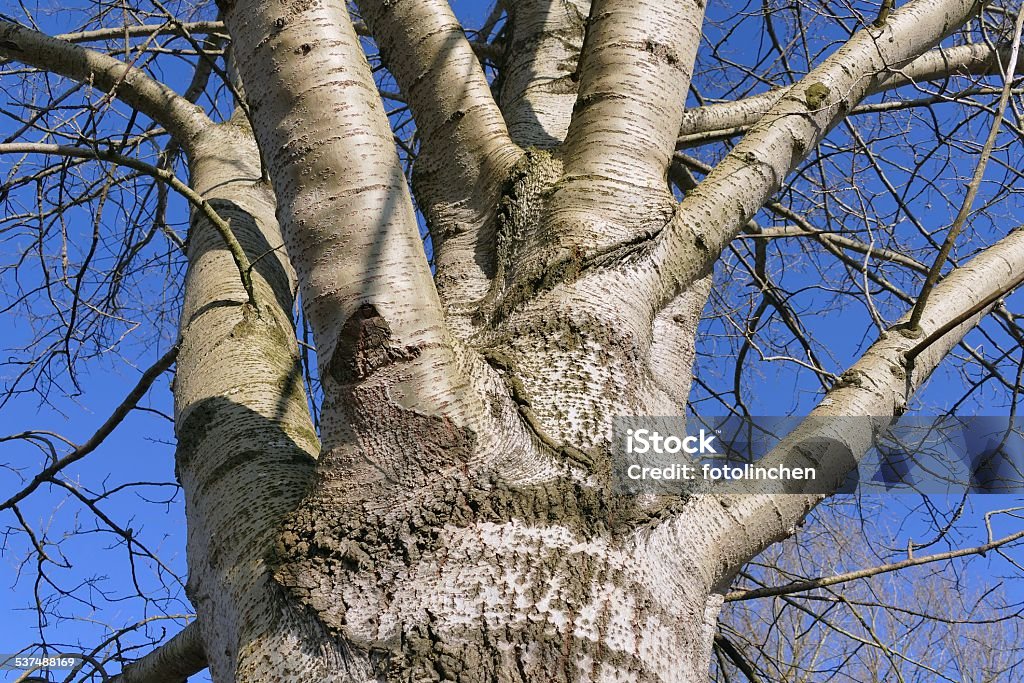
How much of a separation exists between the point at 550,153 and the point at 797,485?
783mm

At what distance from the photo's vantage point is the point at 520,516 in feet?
3.52

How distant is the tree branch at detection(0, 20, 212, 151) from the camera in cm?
240

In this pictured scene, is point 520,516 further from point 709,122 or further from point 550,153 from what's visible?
point 709,122

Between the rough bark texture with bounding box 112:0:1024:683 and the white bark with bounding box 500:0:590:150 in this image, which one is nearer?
the rough bark texture with bounding box 112:0:1024:683

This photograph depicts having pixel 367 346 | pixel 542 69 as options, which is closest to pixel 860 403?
pixel 367 346

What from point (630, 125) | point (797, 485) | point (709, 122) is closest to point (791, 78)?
point (709, 122)

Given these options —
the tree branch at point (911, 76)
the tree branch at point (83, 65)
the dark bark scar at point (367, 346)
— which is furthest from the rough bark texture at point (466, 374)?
the tree branch at point (83, 65)

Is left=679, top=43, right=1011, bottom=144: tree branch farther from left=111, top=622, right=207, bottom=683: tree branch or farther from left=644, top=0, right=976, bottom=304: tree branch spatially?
left=111, top=622, right=207, bottom=683: tree branch

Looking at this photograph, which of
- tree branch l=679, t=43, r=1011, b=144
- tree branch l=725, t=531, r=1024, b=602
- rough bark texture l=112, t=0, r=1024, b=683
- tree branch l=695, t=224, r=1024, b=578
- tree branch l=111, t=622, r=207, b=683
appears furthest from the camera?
tree branch l=679, t=43, r=1011, b=144

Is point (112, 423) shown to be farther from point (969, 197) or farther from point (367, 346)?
point (969, 197)

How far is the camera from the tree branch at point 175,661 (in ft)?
4.64

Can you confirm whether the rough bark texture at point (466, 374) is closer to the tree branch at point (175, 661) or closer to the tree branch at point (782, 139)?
the tree branch at point (782, 139)

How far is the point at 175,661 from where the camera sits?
4.76 feet

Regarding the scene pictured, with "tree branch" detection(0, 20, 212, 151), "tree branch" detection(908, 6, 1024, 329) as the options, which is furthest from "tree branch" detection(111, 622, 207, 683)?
"tree branch" detection(0, 20, 212, 151)
